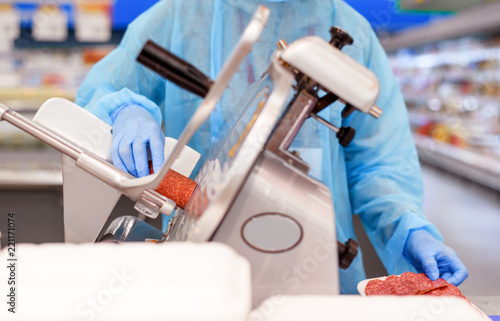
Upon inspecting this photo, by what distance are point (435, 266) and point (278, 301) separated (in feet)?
1.62

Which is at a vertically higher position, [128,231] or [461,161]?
[461,161]

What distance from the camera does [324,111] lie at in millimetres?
1215

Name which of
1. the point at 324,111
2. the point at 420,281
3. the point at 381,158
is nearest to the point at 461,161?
the point at 381,158

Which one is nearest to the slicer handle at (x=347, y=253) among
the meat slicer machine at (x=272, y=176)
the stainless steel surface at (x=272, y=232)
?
the meat slicer machine at (x=272, y=176)

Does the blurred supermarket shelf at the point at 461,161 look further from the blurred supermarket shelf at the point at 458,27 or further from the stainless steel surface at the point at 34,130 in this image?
the stainless steel surface at the point at 34,130

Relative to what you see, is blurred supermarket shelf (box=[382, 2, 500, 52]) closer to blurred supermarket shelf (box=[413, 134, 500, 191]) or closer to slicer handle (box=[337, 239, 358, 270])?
blurred supermarket shelf (box=[413, 134, 500, 191])

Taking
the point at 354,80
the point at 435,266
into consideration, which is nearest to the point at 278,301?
the point at 354,80

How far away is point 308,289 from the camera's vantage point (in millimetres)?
627

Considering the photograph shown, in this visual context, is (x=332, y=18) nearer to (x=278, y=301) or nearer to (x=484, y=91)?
(x=278, y=301)

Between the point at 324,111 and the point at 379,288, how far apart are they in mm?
513

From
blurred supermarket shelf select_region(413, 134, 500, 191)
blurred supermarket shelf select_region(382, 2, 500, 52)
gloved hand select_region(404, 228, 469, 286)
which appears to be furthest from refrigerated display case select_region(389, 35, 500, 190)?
gloved hand select_region(404, 228, 469, 286)

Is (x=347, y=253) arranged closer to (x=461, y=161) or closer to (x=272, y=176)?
(x=272, y=176)

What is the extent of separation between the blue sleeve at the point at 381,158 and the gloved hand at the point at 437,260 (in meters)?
0.20

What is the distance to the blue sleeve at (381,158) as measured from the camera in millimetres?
1240
